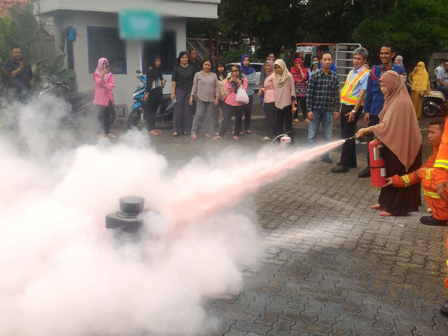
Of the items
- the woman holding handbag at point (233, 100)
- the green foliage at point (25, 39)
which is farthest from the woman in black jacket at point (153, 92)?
the green foliage at point (25, 39)

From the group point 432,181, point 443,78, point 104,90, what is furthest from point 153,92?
point 443,78

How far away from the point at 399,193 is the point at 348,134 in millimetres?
2520

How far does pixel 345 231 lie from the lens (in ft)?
19.6

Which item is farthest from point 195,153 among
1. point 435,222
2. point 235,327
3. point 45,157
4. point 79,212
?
point 235,327

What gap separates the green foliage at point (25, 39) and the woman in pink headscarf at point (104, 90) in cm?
252

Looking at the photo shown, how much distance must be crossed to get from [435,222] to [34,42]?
479 inches

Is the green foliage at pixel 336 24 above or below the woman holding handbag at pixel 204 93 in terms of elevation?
above

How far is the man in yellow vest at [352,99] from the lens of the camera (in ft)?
27.5

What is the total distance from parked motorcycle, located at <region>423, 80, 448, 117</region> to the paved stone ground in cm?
948

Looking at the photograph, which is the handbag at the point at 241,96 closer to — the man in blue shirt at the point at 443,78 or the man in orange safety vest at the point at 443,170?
the man in blue shirt at the point at 443,78

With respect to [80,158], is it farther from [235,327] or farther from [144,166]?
[235,327]

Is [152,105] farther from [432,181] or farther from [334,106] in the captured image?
[432,181]

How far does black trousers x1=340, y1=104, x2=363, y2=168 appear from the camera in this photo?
8.64 m

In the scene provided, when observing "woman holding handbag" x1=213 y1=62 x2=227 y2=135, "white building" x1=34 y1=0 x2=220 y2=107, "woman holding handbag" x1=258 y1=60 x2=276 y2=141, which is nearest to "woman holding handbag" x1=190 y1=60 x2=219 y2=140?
"woman holding handbag" x1=213 y1=62 x2=227 y2=135
